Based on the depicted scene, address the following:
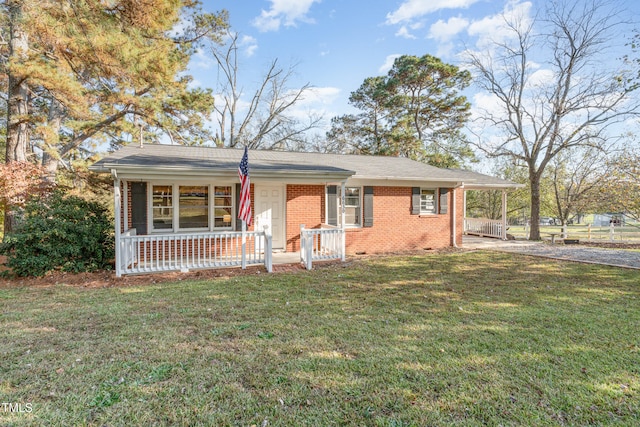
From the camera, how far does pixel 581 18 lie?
1484 cm

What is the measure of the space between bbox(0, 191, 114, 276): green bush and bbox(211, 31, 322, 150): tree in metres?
18.2

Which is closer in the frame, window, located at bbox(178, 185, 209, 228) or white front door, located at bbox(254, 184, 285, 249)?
window, located at bbox(178, 185, 209, 228)

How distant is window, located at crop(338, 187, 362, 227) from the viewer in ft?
36.6

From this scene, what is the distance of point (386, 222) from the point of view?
37.5 ft

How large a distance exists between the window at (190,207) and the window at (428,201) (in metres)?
7.41

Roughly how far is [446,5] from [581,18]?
8171 millimetres

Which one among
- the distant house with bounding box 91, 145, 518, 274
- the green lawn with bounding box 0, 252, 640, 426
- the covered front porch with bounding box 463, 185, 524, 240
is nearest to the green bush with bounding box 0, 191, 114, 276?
the distant house with bounding box 91, 145, 518, 274

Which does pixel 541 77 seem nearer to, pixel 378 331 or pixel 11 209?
pixel 378 331

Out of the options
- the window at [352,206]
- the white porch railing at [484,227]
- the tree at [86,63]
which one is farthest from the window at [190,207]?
the white porch railing at [484,227]

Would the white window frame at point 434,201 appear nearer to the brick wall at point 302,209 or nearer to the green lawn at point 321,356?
the brick wall at point 302,209

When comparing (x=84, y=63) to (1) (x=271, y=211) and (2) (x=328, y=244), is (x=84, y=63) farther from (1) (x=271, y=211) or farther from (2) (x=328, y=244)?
(2) (x=328, y=244)

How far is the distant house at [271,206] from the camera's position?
7699 mm

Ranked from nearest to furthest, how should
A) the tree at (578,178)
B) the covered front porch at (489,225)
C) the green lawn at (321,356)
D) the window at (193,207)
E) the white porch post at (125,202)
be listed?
1. the green lawn at (321,356)
2. the white porch post at (125,202)
3. the window at (193,207)
4. the covered front porch at (489,225)
5. the tree at (578,178)

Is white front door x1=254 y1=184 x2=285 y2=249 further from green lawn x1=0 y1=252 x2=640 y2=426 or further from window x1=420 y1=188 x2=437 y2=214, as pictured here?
window x1=420 y1=188 x2=437 y2=214
